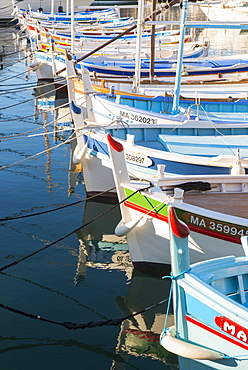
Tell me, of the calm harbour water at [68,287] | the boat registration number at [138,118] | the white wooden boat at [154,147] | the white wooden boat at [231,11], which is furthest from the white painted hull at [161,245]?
the white wooden boat at [231,11]

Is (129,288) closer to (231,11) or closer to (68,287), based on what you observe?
(68,287)

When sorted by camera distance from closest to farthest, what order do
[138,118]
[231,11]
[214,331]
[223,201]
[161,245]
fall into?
[214,331] < [161,245] < [223,201] < [138,118] < [231,11]

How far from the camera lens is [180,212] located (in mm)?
9102

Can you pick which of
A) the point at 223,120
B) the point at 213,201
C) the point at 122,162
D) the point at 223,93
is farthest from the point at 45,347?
the point at 223,93

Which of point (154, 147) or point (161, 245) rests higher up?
point (154, 147)

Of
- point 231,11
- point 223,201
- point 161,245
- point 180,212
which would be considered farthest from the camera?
point 231,11

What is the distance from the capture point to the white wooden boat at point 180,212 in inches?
357

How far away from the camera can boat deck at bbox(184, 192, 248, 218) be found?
377 inches

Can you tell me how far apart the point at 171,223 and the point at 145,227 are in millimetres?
3870

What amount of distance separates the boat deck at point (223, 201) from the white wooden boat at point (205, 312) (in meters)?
2.98

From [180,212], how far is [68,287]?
9.05ft

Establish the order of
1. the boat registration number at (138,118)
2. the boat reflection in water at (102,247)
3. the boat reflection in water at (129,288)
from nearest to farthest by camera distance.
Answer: the boat reflection in water at (129,288)
the boat reflection in water at (102,247)
the boat registration number at (138,118)

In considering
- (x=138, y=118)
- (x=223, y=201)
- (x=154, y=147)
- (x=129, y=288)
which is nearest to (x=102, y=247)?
(x=129, y=288)

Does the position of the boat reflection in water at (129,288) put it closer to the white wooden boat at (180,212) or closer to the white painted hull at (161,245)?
the white wooden boat at (180,212)
